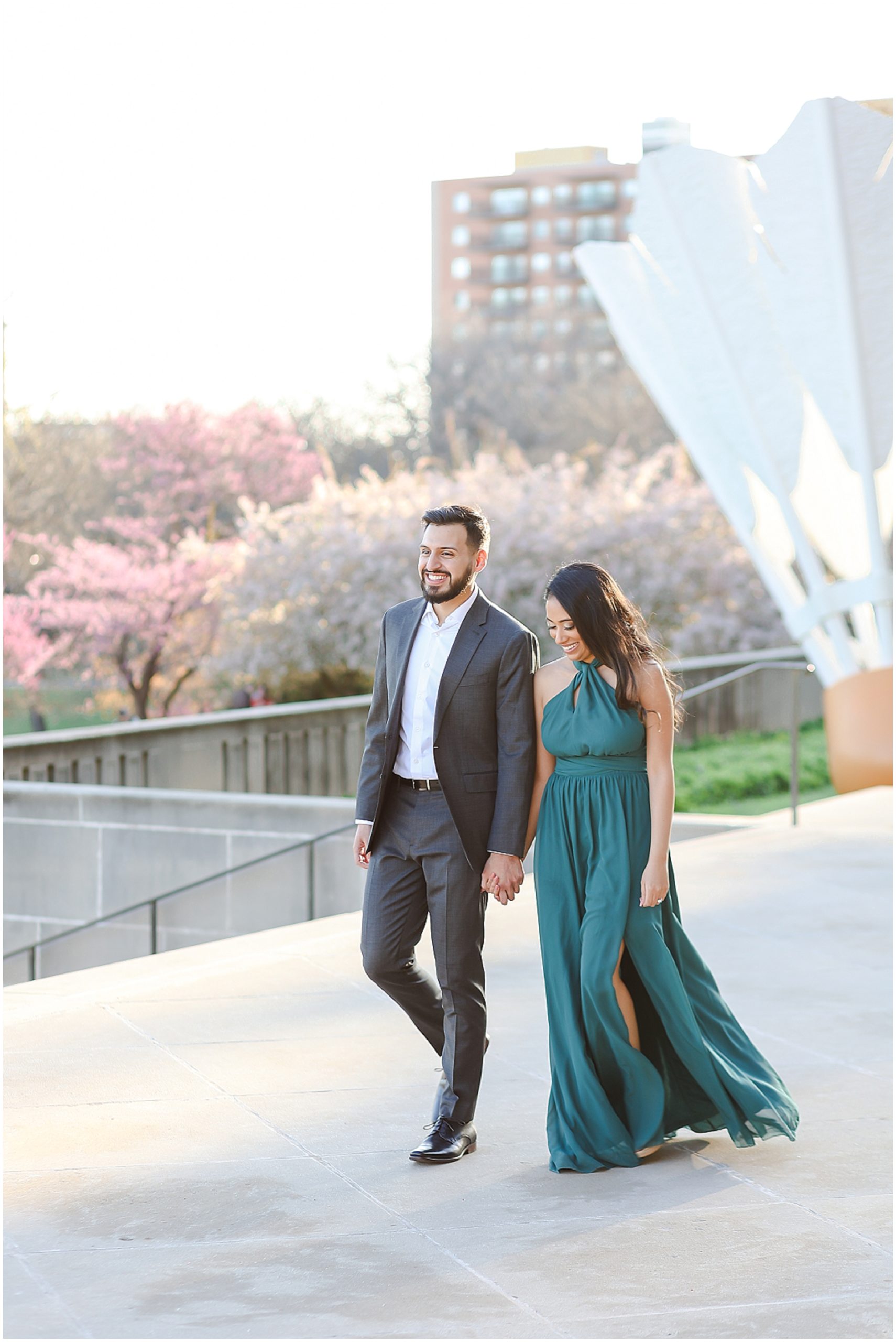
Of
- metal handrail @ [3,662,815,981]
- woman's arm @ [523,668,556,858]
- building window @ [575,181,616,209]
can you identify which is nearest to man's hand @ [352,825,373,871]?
woman's arm @ [523,668,556,858]

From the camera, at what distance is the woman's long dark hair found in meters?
4.15

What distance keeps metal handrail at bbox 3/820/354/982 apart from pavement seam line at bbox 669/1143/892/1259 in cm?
477

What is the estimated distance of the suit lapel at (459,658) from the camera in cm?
417

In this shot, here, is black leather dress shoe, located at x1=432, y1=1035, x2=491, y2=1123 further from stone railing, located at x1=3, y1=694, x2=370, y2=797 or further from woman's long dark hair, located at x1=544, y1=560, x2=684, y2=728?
stone railing, located at x1=3, y1=694, x2=370, y2=797

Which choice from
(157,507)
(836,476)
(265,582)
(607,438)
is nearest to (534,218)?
(607,438)

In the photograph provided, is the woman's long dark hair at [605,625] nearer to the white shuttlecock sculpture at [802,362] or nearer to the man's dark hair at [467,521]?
the man's dark hair at [467,521]

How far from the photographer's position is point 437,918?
424cm

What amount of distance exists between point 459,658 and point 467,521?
0.38 metres

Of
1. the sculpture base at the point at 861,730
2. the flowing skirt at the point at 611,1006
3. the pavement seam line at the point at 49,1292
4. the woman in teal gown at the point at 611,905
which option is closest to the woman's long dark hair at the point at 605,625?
the woman in teal gown at the point at 611,905

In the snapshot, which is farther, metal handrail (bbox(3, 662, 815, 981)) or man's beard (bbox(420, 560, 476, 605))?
metal handrail (bbox(3, 662, 815, 981))

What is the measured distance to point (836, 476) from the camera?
14.6 m

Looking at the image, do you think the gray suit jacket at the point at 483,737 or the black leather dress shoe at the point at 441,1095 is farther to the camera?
the black leather dress shoe at the point at 441,1095

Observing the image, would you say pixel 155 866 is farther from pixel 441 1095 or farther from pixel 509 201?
pixel 509 201

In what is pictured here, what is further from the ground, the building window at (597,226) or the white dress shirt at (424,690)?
the building window at (597,226)
